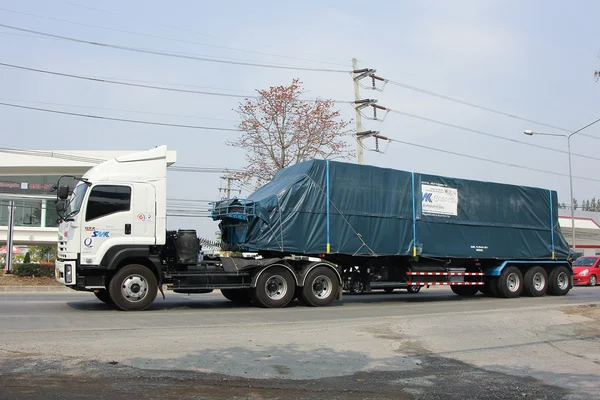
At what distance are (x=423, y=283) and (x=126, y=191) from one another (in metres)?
8.98

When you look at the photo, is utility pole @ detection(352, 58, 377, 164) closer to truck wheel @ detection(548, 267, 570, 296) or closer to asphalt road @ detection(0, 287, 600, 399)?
truck wheel @ detection(548, 267, 570, 296)

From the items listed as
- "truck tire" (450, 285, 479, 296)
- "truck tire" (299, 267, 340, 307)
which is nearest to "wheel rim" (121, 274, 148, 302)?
"truck tire" (299, 267, 340, 307)

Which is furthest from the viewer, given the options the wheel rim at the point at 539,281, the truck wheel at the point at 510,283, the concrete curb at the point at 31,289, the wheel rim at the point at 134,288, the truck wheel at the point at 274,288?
the concrete curb at the point at 31,289

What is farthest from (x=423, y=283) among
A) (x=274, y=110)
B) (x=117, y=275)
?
(x=274, y=110)

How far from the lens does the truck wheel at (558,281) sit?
19.0 meters

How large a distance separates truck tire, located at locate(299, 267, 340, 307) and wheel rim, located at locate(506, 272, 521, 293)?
21.7 feet

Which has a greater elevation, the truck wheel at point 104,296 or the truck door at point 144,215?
the truck door at point 144,215

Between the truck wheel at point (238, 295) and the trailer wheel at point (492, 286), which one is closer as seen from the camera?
the truck wheel at point (238, 295)

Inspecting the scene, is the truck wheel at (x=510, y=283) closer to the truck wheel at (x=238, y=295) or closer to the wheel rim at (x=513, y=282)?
the wheel rim at (x=513, y=282)

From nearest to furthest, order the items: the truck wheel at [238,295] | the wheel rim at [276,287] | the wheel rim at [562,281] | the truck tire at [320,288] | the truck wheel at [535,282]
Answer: the wheel rim at [276,287] → the truck tire at [320,288] → the truck wheel at [238,295] → the truck wheel at [535,282] → the wheel rim at [562,281]

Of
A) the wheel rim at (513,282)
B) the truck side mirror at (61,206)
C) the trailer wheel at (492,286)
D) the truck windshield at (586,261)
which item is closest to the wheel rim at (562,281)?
the wheel rim at (513,282)

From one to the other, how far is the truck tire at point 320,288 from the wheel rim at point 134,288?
4002mm

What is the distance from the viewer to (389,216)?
15.6m

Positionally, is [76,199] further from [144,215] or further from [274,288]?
[274,288]
